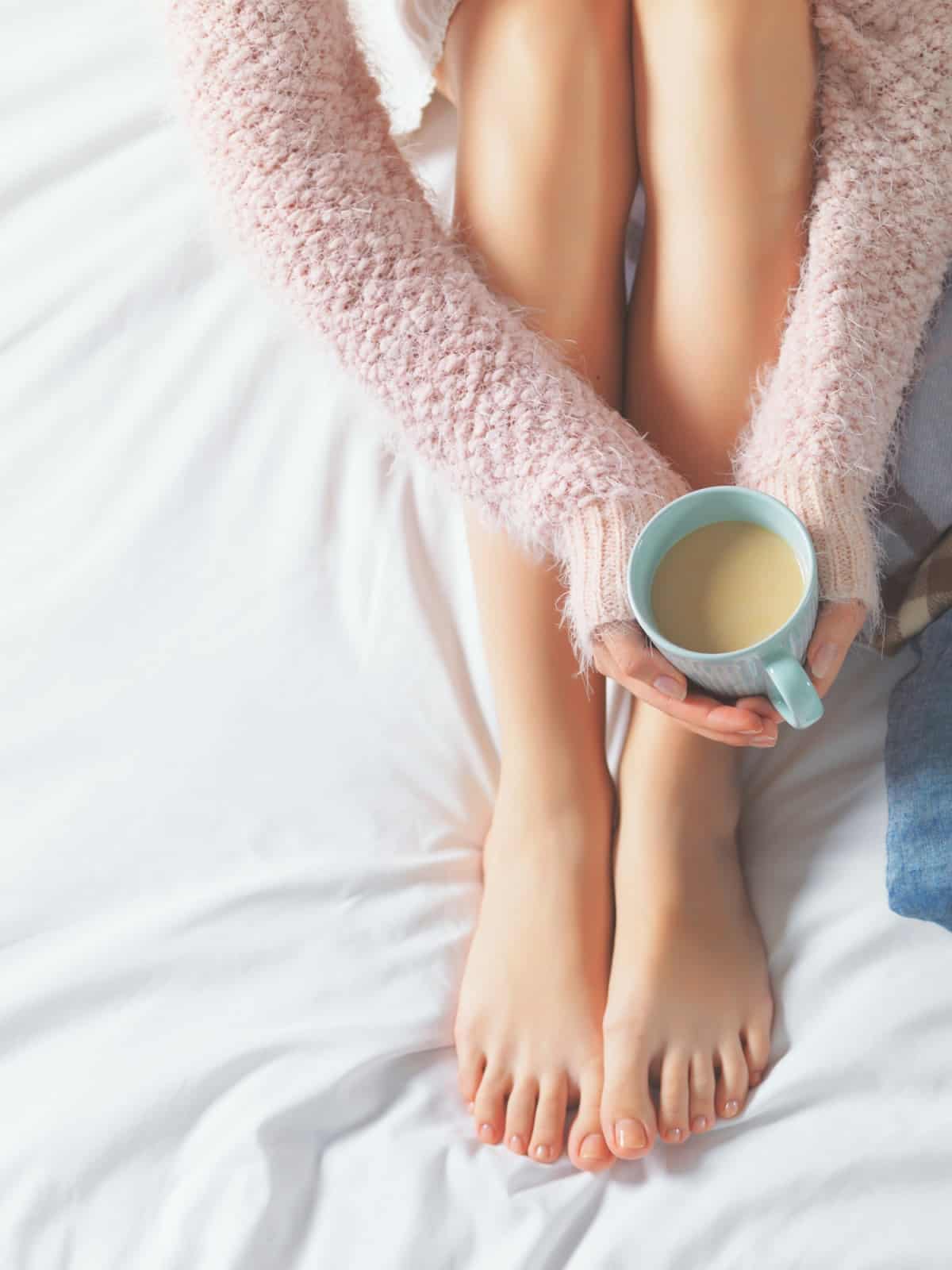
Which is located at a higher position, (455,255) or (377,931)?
(455,255)

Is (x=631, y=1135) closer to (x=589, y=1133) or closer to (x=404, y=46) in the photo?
(x=589, y=1133)

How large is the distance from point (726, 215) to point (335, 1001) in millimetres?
531

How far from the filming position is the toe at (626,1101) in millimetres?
659

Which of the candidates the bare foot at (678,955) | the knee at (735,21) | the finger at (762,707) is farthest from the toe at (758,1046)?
the knee at (735,21)

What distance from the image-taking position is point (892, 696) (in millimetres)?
737

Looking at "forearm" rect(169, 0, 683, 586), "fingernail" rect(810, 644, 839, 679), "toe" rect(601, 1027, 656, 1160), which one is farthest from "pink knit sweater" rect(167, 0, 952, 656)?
"toe" rect(601, 1027, 656, 1160)

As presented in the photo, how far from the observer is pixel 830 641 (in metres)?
0.62

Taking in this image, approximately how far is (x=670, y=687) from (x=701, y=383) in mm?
216

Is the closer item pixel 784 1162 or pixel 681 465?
pixel 784 1162

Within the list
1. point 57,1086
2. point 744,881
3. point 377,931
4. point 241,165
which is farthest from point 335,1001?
point 241,165

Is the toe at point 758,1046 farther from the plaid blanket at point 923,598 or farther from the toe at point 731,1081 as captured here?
the plaid blanket at point 923,598

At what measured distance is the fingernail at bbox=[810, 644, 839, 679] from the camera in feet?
2.04

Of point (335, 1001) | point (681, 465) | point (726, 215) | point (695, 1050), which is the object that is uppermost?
point (726, 215)

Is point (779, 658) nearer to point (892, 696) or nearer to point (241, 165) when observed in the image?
point (892, 696)
